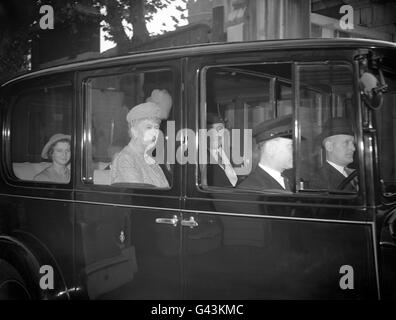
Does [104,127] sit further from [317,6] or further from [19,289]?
[317,6]

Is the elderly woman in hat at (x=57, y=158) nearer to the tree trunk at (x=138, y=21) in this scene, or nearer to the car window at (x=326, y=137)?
the car window at (x=326, y=137)

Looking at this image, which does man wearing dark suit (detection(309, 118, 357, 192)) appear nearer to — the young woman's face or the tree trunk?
the young woman's face

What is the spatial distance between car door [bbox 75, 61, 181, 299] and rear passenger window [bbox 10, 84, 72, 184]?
201 mm

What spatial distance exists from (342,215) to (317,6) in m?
6.15

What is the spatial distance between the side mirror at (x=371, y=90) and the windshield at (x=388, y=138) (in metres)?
0.15

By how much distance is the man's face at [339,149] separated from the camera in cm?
250

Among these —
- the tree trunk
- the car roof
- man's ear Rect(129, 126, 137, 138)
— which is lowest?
man's ear Rect(129, 126, 137, 138)

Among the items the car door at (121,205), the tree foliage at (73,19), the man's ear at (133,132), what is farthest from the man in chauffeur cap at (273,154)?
the tree foliage at (73,19)

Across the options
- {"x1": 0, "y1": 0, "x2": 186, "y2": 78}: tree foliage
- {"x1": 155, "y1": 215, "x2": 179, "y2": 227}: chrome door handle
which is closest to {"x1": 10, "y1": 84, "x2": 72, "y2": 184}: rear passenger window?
{"x1": 155, "y1": 215, "x2": 179, "y2": 227}: chrome door handle

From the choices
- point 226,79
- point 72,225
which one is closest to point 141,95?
point 226,79

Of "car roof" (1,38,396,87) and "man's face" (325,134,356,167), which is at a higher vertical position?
"car roof" (1,38,396,87)

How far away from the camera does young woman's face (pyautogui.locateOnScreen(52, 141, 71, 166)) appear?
3.14 meters

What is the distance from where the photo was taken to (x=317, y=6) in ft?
24.5

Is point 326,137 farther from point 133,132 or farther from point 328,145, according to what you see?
point 133,132
